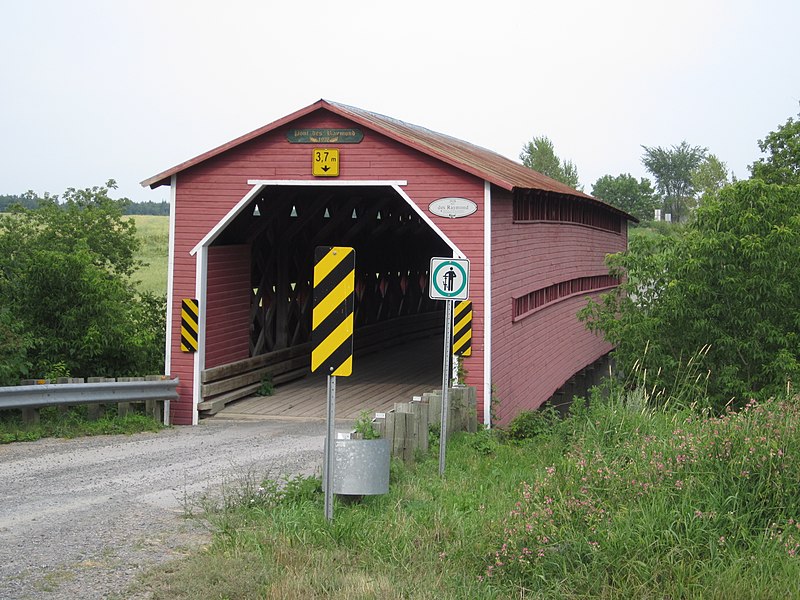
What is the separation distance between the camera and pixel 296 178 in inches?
505

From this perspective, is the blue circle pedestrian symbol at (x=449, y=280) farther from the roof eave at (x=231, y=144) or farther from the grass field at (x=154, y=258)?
the grass field at (x=154, y=258)

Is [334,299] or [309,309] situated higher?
[334,299]

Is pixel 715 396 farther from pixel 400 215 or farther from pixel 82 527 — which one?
pixel 82 527

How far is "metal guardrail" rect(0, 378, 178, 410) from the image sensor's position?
427 inches

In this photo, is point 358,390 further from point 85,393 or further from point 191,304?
point 85,393

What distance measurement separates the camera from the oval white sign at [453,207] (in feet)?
41.1

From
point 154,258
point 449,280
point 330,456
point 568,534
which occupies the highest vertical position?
point 154,258

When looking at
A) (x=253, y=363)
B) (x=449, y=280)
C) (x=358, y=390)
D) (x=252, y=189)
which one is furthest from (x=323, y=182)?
(x=449, y=280)

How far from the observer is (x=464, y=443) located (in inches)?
421

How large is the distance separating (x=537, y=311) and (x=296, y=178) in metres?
5.55

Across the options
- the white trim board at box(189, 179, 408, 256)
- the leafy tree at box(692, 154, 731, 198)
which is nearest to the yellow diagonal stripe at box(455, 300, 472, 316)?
the white trim board at box(189, 179, 408, 256)

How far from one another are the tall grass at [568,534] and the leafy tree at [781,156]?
25688 mm

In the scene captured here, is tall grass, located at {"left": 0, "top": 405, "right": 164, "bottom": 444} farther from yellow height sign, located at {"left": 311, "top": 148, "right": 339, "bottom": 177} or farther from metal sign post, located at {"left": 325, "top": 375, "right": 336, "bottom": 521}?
metal sign post, located at {"left": 325, "top": 375, "right": 336, "bottom": 521}

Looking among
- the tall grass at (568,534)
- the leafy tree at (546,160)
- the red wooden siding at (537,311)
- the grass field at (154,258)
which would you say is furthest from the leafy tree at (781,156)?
the leafy tree at (546,160)
